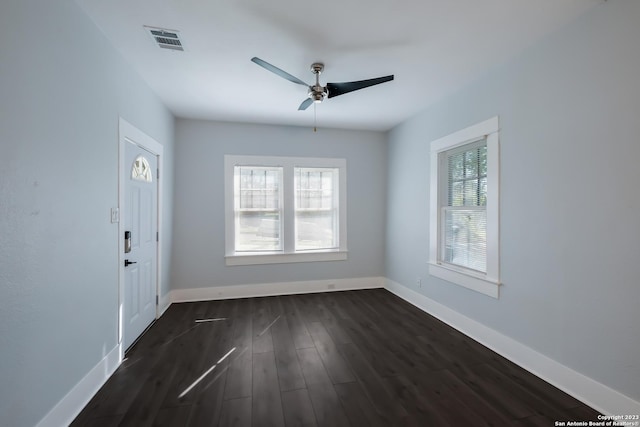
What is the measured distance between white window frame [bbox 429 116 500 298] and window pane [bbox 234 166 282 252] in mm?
2378

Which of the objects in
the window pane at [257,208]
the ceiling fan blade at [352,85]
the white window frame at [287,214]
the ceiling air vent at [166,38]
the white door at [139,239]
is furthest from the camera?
the window pane at [257,208]

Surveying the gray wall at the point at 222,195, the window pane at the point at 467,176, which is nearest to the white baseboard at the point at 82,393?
the gray wall at the point at 222,195

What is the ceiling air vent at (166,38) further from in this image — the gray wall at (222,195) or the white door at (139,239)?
the gray wall at (222,195)

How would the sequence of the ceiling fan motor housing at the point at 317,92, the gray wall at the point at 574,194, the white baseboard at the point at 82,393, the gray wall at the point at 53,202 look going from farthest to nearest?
the ceiling fan motor housing at the point at 317,92 → the gray wall at the point at 574,194 → the white baseboard at the point at 82,393 → the gray wall at the point at 53,202

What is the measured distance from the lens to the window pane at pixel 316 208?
15.5ft

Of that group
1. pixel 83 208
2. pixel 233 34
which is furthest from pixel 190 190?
pixel 233 34

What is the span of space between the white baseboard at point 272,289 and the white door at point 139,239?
75cm

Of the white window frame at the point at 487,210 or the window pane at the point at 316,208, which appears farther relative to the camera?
the window pane at the point at 316,208

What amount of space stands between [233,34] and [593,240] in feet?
10.2

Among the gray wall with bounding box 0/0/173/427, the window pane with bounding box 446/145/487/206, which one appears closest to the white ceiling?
the gray wall with bounding box 0/0/173/427

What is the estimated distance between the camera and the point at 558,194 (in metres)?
2.21

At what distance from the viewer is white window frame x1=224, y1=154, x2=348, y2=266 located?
4363 mm

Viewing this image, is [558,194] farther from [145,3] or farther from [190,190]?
[190,190]

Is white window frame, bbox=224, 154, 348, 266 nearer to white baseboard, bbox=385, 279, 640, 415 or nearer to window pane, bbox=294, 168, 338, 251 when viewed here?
window pane, bbox=294, 168, 338, 251
